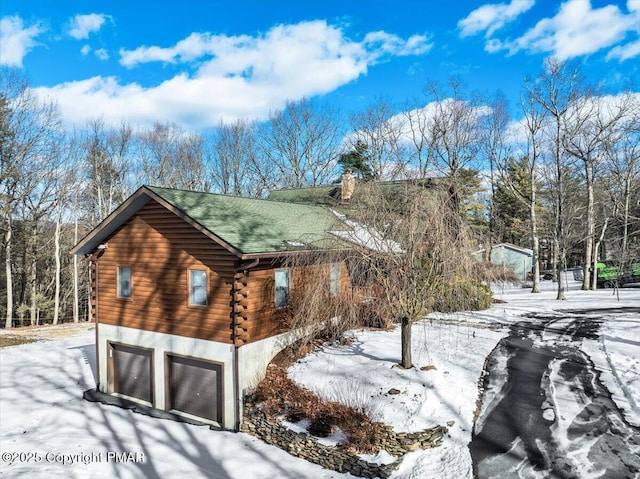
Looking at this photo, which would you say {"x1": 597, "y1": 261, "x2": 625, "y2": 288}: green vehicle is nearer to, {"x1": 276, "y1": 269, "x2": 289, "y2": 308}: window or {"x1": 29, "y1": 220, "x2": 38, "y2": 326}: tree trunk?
{"x1": 276, "y1": 269, "x2": 289, "y2": 308}: window

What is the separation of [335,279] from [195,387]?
18.2 feet

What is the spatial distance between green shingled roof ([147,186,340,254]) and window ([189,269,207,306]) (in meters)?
1.60

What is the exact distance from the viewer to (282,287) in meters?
13.1

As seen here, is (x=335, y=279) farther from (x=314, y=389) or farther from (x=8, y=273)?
(x=8, y=273)

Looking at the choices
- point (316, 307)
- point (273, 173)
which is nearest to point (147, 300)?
point (316, 307)

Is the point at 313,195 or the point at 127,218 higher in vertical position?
the point at 313,195

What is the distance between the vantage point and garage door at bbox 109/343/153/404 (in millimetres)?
13688

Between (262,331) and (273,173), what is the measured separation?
1333 inches

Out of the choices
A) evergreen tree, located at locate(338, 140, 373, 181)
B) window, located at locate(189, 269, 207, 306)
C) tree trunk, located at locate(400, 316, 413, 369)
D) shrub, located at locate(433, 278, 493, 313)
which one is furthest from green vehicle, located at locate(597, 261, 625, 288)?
window, located at locate(189, 269, 207, 306)

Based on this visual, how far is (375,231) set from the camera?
1114 centimetres

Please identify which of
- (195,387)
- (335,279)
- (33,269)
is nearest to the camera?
(335,279)

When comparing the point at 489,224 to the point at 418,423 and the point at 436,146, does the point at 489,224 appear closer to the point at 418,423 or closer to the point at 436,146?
the point at 436,146

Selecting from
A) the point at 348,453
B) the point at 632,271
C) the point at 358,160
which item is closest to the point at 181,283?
the point at 348,453

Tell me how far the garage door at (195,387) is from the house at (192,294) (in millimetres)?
32
